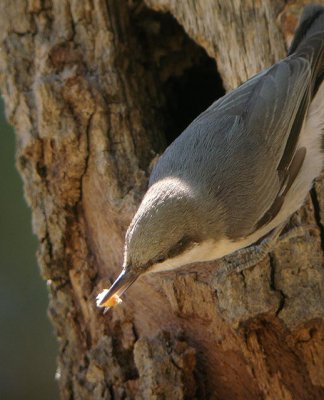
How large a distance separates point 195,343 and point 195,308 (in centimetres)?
15

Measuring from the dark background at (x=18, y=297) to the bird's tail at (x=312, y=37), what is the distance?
206 cm

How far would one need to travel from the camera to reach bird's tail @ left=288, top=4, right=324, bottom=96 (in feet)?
9.74

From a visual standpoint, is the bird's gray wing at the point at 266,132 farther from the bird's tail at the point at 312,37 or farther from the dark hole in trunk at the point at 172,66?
the dark hole in trunk at the point at 172,66

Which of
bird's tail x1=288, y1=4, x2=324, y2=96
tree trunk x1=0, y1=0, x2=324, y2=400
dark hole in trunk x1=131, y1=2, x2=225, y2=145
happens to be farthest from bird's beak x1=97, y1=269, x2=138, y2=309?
dark hole in trunk x1=131, y1=2, x2=225, y2=145

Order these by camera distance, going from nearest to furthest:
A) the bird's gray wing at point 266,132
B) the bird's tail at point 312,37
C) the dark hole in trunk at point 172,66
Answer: the bird's gray wing at point 266,132 < the bird's tail at point 312,37 < the dark hole in trunk at point 172,66

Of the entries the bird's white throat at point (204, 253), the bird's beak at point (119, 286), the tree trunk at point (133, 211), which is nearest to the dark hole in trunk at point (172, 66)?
the tree trunk at point (133, 211)

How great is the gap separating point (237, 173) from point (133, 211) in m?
0.54

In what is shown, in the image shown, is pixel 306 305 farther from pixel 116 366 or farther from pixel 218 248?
pixel 116 366

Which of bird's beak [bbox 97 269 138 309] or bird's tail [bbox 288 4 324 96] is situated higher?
bird's tail [bbox 288 4 324 96]

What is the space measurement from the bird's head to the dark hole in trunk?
1043mm

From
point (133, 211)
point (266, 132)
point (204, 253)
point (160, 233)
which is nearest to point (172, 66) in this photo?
point (133, 211)

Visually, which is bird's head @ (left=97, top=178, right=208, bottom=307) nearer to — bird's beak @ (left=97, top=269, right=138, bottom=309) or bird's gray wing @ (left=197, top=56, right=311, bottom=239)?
bird's beak @ (left=97, top=269, right=138, bottom=309)

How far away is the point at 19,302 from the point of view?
468 cm

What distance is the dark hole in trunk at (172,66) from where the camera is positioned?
383 centimetres
